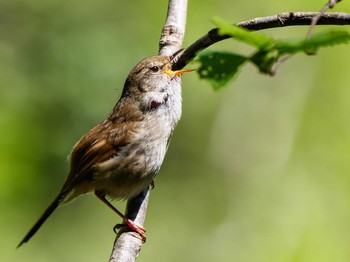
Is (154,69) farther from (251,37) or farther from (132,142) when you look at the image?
(251,37)

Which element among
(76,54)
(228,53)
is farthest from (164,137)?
(76,54)

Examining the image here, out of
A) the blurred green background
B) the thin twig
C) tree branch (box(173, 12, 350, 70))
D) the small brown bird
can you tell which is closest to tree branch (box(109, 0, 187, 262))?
the small brown bird

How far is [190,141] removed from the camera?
1068 cm

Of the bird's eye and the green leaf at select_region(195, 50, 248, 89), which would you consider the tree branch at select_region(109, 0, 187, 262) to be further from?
Answer: the green leaf at select_region(195, 50, 248, 89)

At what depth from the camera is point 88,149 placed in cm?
516

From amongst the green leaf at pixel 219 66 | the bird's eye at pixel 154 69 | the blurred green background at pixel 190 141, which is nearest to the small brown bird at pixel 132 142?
the bird's eye at pixel 154 69

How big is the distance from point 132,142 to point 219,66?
295cm

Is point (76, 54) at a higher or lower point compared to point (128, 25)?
lower

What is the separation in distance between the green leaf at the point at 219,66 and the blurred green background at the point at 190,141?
524 centimetres

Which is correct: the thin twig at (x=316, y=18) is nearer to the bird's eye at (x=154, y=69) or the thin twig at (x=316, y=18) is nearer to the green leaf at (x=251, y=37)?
the green leaf at (x=251, y=37)

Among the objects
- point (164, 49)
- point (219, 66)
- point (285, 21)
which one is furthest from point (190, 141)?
point (219, 66)

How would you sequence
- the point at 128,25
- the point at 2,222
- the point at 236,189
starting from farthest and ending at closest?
the point at 236,189
the point at 128,25
the point at 2,222

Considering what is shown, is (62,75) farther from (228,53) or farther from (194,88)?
(228,53)

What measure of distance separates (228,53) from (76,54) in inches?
269
